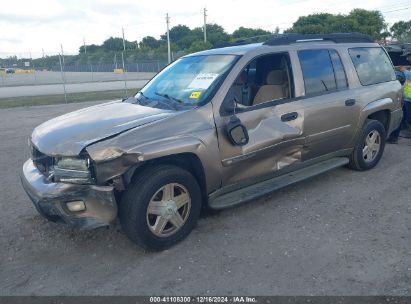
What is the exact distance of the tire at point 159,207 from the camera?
→ 120 inches

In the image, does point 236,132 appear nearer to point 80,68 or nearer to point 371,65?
point 371,65

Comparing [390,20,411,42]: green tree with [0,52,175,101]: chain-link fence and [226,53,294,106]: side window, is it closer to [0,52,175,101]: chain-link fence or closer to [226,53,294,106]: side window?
[0,52,175,101]: chain-link fence

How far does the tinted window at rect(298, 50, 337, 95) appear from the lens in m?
4.19

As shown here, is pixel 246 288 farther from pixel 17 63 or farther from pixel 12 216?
pixel 17 63

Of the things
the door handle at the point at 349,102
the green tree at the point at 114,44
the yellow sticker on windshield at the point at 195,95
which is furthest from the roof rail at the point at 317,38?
the green tree at the point at 114,44

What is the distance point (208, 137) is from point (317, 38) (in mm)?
2288

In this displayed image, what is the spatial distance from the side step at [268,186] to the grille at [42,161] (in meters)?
1.54

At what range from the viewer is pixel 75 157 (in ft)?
9.62

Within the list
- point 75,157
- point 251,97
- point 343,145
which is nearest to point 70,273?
point 75,157

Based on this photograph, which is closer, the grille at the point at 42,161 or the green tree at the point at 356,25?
the grille at the point at 42,161

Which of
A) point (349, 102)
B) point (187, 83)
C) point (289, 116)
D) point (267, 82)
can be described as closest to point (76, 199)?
point (187, 83)

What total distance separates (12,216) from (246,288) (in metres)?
2.82

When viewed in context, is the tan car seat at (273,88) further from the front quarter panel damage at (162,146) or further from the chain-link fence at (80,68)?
the chain-link fence at (80,68)

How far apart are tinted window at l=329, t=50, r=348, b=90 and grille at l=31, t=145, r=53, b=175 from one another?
3.45m
